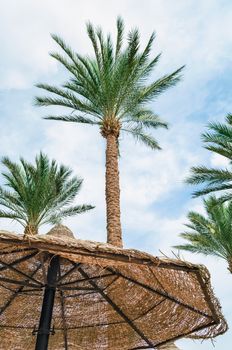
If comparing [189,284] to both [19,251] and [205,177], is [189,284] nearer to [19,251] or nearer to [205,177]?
[19,251]

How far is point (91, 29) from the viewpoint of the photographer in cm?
1430

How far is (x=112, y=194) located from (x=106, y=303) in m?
7.11

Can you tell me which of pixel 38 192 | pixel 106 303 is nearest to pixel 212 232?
pixel 38 192

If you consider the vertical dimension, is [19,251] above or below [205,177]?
below

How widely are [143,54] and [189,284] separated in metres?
11.0

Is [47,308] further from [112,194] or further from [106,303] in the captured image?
[112,194]

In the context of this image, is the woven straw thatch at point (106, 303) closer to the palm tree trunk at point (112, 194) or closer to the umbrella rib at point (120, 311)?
the umbrella rib at point (120, 311)

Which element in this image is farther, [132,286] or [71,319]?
[71,319]

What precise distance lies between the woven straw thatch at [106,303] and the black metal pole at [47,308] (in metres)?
0.08

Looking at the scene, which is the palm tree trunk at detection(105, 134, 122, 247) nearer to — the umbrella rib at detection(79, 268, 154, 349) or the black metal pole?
the umbrella rib at detection(79, 268, 154, 349)

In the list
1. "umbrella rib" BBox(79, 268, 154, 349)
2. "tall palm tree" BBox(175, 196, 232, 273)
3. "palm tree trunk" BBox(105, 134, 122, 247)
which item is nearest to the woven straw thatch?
"umbrella rib" BBox(79, 268, 154, 349)

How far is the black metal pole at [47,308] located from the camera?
373cm

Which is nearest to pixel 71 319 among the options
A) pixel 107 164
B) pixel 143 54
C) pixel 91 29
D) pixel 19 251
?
pixel 19 251

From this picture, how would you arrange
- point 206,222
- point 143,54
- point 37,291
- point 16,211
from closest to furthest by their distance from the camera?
point 37,291 → point 143,54 → point 16,211 → point 206,222
